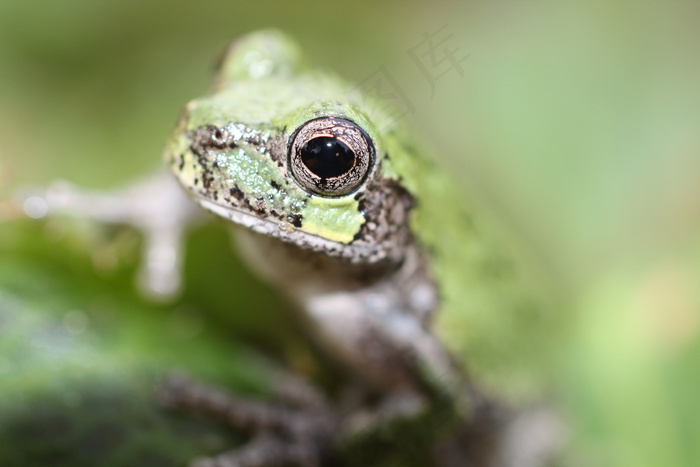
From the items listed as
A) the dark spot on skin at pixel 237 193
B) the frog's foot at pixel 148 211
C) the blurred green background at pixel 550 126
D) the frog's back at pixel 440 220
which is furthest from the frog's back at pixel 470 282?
the frog's foot at pixel 148 211

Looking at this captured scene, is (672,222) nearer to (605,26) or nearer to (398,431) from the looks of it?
(605,26)

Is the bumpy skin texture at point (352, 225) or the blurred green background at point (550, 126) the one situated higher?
the blurred green background at point (550, 126)

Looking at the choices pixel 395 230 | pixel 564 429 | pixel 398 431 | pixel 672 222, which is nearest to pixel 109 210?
pixel 395 230

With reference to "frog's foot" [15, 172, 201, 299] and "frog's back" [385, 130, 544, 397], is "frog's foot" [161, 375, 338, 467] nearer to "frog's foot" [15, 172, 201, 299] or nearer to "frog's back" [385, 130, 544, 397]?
"frog's foot" [15, 172, 201, 299]

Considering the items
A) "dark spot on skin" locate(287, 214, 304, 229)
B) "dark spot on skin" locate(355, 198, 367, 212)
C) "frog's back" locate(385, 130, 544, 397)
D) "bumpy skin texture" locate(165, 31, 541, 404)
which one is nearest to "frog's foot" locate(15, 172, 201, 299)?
"bumpy skin texture" locate(165, 31, 541, 404)

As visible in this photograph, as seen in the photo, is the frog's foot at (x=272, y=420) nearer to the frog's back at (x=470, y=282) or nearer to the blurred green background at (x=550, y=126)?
the frog's back at (x=470, y=282)

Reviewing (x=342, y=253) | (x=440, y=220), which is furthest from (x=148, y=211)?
(x=440, y=220)
